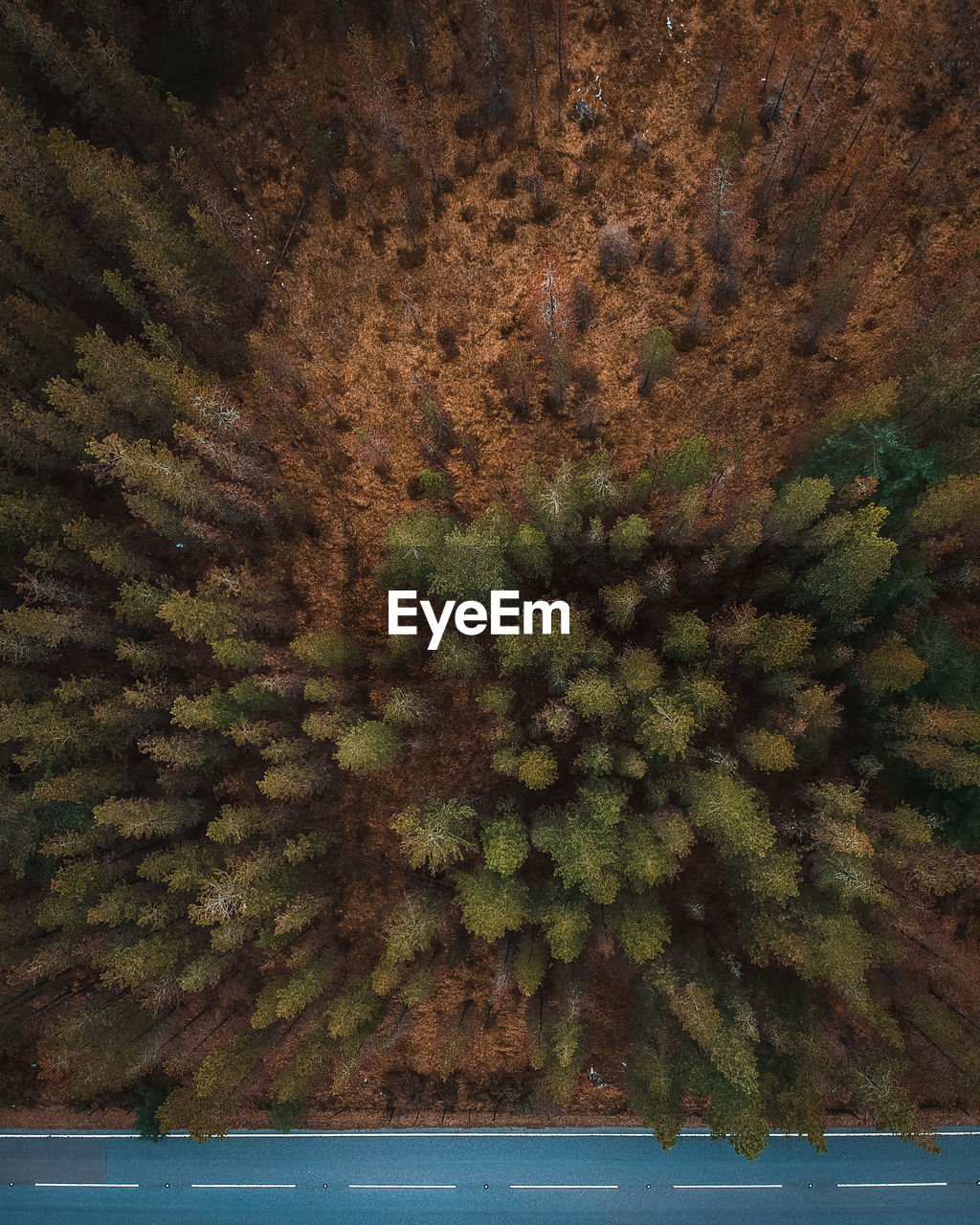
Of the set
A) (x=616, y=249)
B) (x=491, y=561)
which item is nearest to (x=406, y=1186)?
(x=491, y=561)

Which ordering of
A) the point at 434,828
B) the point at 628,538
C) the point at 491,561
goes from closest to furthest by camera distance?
the point at 434,828 → the point at 491,561 → the point at 628,538

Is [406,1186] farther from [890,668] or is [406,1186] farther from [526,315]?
[526,315]

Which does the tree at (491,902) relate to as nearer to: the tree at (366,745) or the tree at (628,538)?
the tree at (366,745)

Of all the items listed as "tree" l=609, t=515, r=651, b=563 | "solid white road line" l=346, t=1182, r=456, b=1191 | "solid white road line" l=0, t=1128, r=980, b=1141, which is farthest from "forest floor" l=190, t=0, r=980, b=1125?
"tree" l=609, t=515, r=651, b=563

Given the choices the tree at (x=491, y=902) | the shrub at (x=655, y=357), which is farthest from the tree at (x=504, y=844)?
the shrub at (x=655, y=357)

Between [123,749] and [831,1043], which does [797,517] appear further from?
[123,749]

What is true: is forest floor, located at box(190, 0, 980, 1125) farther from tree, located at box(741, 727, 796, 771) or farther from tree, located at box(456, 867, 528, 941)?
tree, located at box(741, 727, 796, 771)

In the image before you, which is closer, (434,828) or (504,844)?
(434,828)
